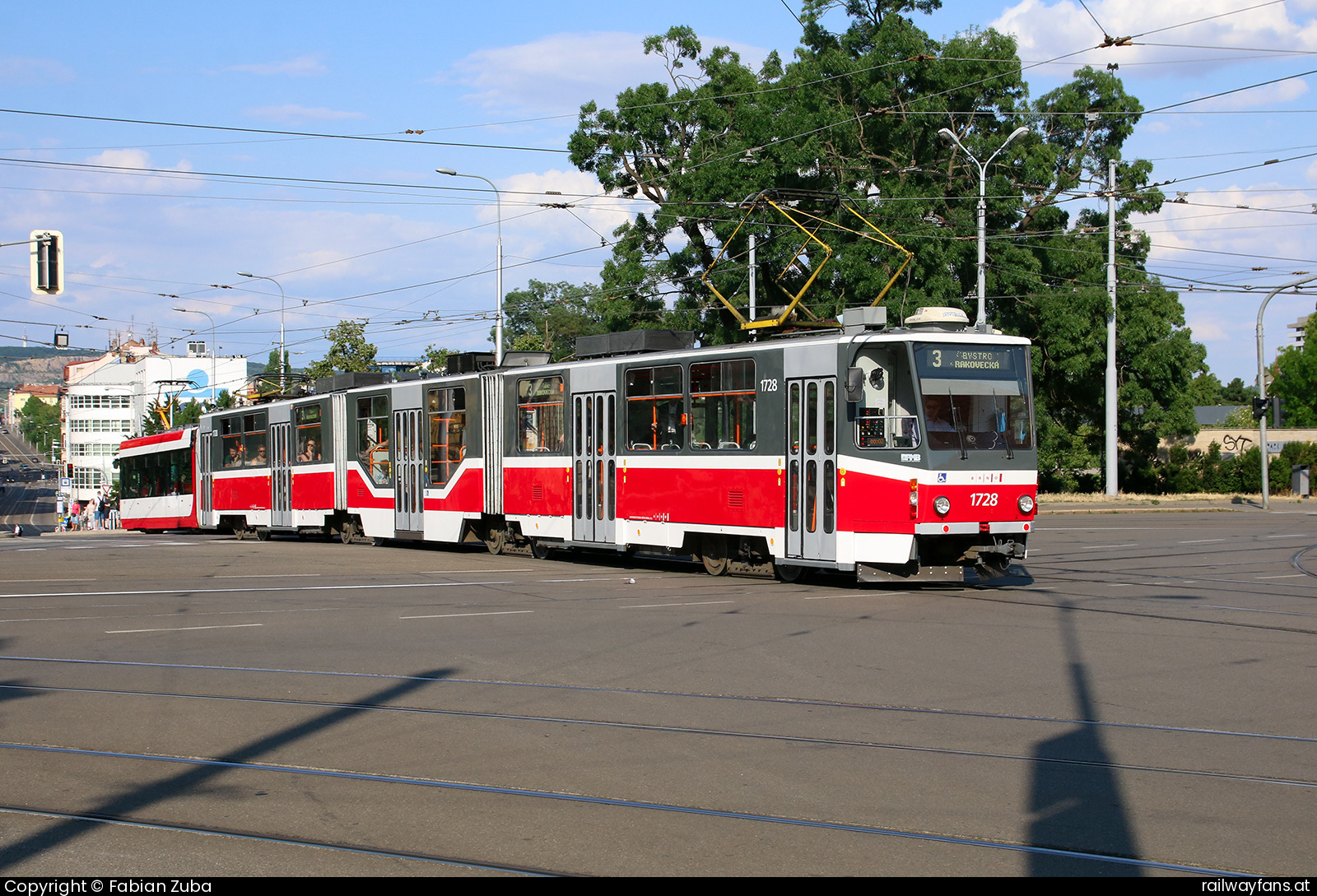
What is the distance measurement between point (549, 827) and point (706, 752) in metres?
1.68

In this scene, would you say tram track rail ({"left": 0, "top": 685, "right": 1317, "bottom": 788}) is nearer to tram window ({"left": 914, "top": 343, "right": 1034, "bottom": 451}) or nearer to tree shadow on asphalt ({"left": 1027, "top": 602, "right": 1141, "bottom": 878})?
tree shadow on asphalt ({"left": 1027, "top": 602, "right": 1141, "bottom": 878})

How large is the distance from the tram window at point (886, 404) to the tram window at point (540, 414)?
6.78 meters

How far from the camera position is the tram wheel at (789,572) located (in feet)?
56.6

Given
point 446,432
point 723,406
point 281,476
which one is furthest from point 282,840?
point 281,476

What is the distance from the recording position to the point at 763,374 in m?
17.0

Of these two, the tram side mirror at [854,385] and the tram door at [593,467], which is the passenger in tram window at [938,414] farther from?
the tram door at [593,467]

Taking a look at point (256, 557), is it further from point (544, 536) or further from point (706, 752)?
point (706, 752)

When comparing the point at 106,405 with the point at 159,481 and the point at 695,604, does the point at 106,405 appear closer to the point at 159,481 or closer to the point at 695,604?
the point at 159,481

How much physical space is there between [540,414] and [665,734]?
14.3 meters

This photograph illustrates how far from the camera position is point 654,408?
62.4 ft

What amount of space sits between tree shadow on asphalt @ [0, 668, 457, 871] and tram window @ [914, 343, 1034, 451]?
823cm

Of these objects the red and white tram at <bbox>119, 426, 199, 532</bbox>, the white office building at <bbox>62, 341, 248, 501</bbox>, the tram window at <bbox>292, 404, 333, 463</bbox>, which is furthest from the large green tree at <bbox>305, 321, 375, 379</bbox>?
the white office building at <bbox>62, 341, 248, 501</bbox>

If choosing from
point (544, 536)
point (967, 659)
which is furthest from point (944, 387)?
point (544, 536)

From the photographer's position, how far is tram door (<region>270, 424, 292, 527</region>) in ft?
101
